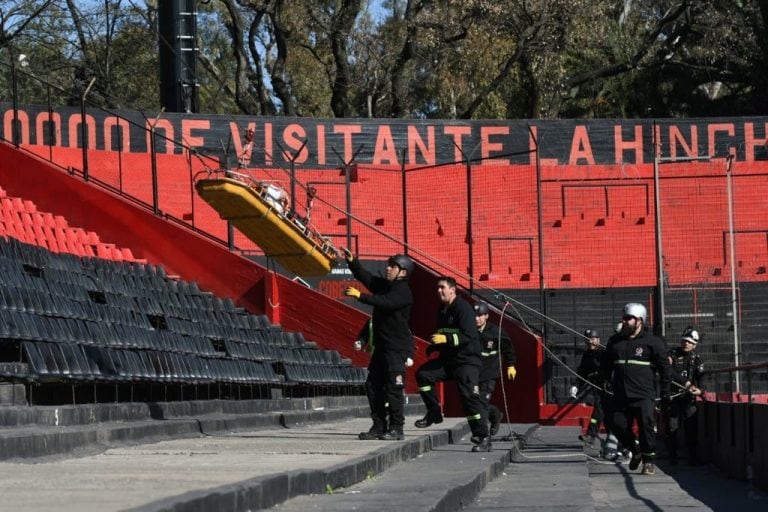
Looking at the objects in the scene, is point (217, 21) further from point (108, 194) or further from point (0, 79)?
point (108, 194)

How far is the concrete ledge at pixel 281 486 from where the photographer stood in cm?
618

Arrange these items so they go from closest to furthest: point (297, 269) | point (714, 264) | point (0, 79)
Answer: point (297, 269), point (714, 264), point (0, 79)

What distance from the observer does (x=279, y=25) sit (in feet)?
155

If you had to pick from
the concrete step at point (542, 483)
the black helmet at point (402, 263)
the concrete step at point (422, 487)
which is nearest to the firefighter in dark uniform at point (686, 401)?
the concrete step at point (542, 483)

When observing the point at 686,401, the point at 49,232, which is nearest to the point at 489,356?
the point at 686,401

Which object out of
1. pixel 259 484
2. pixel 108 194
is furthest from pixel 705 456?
pixel 259 484

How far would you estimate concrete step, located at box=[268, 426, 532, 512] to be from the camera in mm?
8016

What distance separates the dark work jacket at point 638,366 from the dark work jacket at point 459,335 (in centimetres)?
149

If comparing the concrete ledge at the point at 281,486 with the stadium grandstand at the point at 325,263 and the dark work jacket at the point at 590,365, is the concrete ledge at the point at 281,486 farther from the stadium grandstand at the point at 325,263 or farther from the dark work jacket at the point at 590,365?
the dark work jacket at the point at 590,365

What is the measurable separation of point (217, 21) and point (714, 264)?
32.3 metres

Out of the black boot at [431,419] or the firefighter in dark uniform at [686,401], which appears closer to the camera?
the black boot at [431,419]

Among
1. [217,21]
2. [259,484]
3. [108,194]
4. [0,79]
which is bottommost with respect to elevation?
[259,484]

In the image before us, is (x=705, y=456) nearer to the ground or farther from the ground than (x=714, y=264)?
nearer to the ground

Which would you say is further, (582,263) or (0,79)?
(0,79)
